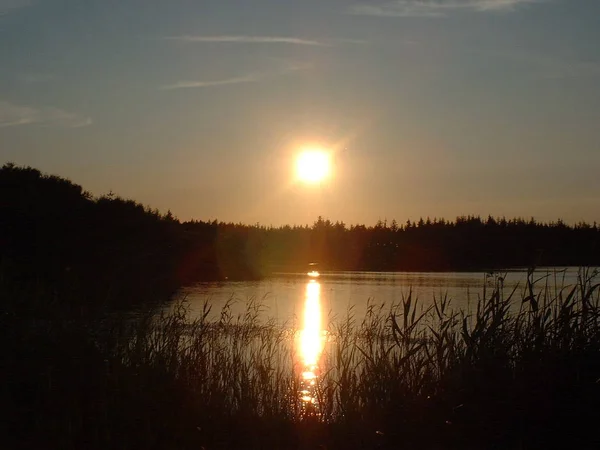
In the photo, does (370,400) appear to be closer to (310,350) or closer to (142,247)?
(310,350)

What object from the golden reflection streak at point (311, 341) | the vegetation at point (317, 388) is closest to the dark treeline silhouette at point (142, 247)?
the vegetation at point (317, 388)

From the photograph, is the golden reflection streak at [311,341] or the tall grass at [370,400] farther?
the golden reflection streak at [311,341]

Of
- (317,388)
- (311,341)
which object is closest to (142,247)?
(311,341)

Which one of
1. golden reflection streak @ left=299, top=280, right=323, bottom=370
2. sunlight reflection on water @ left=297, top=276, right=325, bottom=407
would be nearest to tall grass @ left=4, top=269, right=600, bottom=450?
sunlight reflection on water @ left=297, top=276, right=325, bottom=407

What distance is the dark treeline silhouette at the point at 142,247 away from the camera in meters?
21.5

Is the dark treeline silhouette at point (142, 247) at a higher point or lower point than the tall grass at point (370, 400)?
higher

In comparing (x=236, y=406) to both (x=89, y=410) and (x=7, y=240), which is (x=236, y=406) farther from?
(x=7, y=240)

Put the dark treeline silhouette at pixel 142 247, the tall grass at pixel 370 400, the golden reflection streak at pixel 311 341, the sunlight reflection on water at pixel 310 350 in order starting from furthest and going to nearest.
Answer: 1. the dark treeline silhouette at pixel 142 247
2. the golden reflection streak at pixel 311 341
3. the sunlight reflection on water at pixel 310 350
4. the tall grass at pixel 370 400

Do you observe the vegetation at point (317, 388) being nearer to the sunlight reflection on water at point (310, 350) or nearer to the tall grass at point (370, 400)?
the tall grass at point (370, 400)

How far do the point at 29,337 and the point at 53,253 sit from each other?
2350cm

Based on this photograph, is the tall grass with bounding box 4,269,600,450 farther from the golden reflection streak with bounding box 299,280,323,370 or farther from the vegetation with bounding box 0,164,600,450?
the golden reflection streak with bounding box 299,280,323,370

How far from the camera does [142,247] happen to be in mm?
44125

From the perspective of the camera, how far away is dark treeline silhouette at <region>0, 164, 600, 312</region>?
846 inches

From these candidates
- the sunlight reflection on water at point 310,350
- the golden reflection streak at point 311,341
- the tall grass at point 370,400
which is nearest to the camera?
the tall grass at point 370,400
